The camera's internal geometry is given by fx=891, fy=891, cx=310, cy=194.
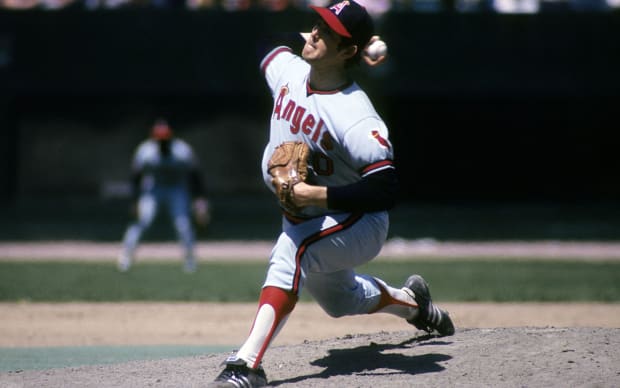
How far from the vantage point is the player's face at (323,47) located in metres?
4.71

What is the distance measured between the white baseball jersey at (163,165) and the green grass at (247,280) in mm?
1325

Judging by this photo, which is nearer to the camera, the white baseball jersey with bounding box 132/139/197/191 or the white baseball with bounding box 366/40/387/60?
the white baseball with bounding box 366/40/387/60

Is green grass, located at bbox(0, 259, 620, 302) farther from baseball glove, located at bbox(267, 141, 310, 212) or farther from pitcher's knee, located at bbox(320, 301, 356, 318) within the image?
baseball glove, located at bbox(267, 141, 310, 212)

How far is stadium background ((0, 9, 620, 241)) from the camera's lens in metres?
19.3

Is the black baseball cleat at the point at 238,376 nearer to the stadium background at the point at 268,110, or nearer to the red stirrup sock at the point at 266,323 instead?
the red stirrup sock at the point at 266,323

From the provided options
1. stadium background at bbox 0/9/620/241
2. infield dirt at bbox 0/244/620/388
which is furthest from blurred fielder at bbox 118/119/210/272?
stadium background at bbox 0/9/620/241

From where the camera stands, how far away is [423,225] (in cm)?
2103

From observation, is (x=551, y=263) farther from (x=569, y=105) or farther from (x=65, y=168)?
(x=65, y=168)

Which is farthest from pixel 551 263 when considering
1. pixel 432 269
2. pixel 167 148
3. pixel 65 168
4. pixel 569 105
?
pixel 65 168

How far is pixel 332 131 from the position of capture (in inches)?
181

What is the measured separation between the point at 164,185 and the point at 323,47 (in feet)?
28.0

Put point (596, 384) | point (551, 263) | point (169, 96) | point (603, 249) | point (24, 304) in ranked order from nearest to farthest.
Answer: point (596, 384), point (24, 304), point (551, 263), point (603, 249), point (169, 96)

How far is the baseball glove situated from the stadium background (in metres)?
14.4

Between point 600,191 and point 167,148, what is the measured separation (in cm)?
1310
